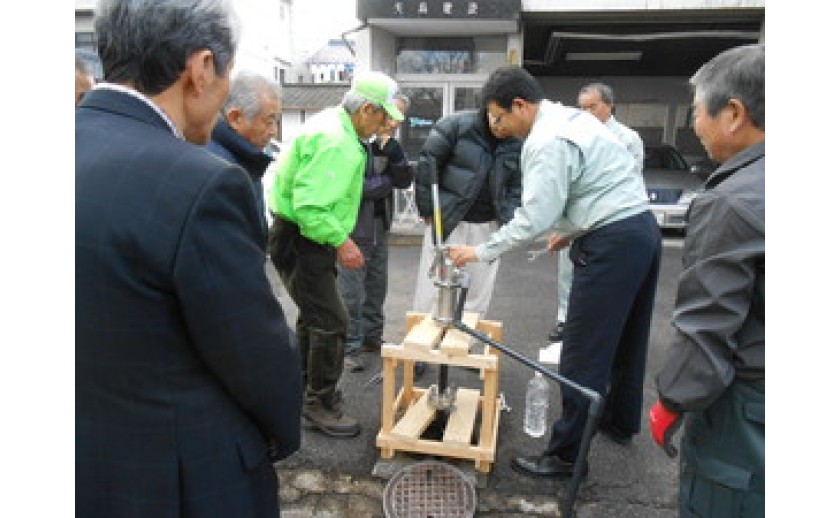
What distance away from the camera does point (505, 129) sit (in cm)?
273

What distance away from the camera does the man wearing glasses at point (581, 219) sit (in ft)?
7.96

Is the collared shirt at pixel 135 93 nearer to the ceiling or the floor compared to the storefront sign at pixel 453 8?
nearer to the floor

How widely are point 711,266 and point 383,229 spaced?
294cm

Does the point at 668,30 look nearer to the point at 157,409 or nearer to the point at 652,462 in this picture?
the point at 652,462

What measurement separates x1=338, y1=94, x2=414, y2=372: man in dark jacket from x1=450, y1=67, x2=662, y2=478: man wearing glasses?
1.32m

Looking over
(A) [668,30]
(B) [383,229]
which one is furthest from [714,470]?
(A) [668,30]

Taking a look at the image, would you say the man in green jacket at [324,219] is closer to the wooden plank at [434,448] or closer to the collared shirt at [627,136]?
the wooden plank at [434,448]

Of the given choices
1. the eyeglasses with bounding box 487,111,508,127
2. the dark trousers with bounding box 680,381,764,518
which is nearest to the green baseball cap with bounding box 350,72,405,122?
the eyeglasses with bounding box 487,111,508,127

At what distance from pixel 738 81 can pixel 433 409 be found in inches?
85.4

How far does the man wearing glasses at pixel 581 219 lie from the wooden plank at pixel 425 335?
378 millimetres

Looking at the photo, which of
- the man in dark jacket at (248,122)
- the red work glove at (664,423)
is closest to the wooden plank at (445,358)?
the man in dark jacket at (248,122)

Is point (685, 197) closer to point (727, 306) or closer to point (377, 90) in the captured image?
point (377, 90)

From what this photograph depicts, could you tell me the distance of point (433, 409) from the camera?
300 cm

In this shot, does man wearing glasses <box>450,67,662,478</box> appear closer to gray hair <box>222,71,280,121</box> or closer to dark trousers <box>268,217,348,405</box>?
dark trousers <box>268,217,348,405</box>
